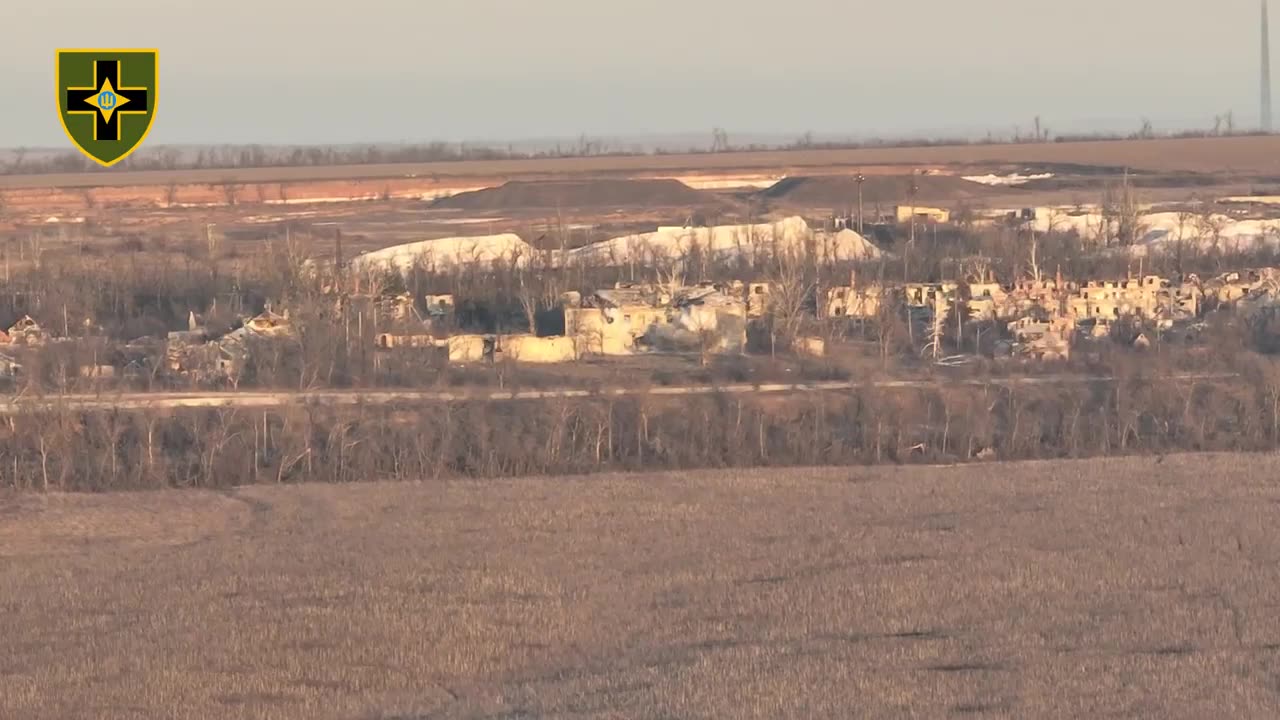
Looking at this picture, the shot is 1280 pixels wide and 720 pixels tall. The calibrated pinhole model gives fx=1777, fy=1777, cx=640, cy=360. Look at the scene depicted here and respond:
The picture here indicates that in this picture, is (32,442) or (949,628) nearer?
(949,628)

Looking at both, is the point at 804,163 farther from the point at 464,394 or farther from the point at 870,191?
the point at 464,394

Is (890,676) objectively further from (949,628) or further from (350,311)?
(350,311)

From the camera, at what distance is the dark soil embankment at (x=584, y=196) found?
6272 cm

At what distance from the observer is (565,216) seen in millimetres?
57219

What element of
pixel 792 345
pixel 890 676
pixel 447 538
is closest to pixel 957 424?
pixel 792 345

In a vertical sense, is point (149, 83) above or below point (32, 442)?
above

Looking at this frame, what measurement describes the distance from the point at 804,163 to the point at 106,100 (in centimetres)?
7339

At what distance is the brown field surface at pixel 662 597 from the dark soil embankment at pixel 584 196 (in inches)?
1644

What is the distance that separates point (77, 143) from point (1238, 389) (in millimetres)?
19825

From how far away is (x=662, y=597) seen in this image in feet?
47.6

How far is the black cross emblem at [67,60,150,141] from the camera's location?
11.5 meters

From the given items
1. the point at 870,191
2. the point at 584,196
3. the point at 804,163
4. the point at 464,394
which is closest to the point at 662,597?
the point at 464,394

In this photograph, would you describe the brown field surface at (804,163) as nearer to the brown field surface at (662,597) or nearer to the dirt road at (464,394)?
the dirt road at (464,394)

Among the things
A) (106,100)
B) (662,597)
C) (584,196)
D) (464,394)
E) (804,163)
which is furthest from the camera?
(804,163)
